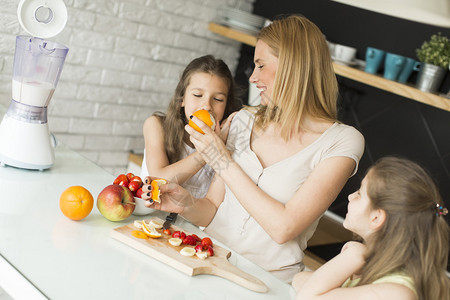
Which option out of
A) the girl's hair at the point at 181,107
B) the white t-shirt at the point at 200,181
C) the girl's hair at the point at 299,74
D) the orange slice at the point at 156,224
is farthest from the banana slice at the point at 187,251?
the girl's hair at the point at 181,107

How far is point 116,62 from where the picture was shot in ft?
8.96

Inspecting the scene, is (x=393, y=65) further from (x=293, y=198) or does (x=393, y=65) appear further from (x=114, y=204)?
(x=114, y=204)

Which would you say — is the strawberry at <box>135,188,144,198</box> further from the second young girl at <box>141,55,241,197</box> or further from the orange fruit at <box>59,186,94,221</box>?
the second young girl at <box>141,55,241,197</box>

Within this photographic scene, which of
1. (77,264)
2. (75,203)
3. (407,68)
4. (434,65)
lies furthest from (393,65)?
(77,264)

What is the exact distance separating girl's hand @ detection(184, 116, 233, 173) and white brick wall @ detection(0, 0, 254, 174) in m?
1.24

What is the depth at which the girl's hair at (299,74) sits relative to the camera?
5.15 ft

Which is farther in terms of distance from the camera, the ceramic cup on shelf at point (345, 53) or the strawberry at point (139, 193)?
the ceramic cup on shelf at point (345, 53)

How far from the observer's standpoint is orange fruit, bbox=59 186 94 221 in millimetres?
1317

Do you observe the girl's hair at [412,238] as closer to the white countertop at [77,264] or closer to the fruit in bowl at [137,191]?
the white countertop at [77,264]

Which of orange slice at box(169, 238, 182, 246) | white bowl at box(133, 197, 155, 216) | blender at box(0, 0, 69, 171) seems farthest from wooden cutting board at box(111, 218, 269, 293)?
blender at box(0, 0, 69, 171)

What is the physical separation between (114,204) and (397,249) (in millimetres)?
706

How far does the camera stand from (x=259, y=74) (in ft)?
5.34

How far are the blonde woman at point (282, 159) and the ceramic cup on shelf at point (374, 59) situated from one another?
1.00m

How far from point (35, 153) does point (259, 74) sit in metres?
0.73
